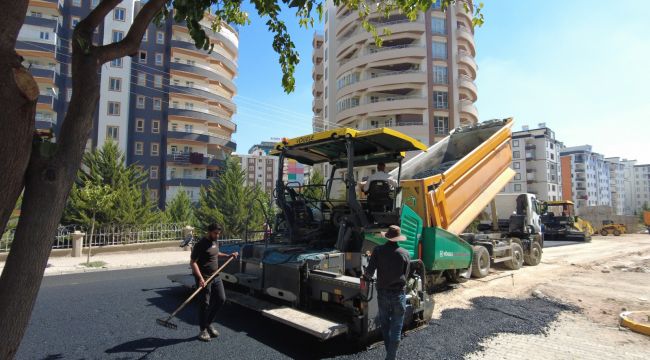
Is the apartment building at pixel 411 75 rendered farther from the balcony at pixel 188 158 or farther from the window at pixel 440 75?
the balcony at pixel 188 158

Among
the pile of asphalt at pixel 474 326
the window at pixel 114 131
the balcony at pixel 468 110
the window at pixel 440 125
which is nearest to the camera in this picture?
the pile of asphalt at pixel 474 326

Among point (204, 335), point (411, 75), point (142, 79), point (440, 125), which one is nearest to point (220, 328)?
point (204, 335)

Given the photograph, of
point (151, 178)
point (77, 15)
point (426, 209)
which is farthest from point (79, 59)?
Result: point (77, 15)

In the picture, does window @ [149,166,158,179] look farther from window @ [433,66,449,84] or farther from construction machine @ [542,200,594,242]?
construction machine @ [542,200,594,242]

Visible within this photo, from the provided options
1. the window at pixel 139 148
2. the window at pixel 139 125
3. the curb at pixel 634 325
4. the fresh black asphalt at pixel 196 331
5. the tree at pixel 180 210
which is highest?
the window at pixel 139 125

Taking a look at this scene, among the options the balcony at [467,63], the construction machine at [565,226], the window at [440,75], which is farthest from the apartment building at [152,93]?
the construction machine at [565,226]

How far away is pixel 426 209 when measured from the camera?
6.81 m

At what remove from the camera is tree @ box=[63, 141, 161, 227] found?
15305mm

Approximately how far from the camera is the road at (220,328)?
4551 mm

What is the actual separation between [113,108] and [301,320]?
39459mm

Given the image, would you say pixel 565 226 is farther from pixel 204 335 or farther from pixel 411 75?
pixel 204 335

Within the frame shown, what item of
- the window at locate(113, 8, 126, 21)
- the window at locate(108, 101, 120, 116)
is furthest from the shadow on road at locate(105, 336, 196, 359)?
the window at locate(113, 8, 126, 21)

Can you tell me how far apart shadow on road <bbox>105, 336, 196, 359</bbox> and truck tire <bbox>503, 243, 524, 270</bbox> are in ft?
30.1

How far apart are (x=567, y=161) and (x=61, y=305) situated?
115 metres
